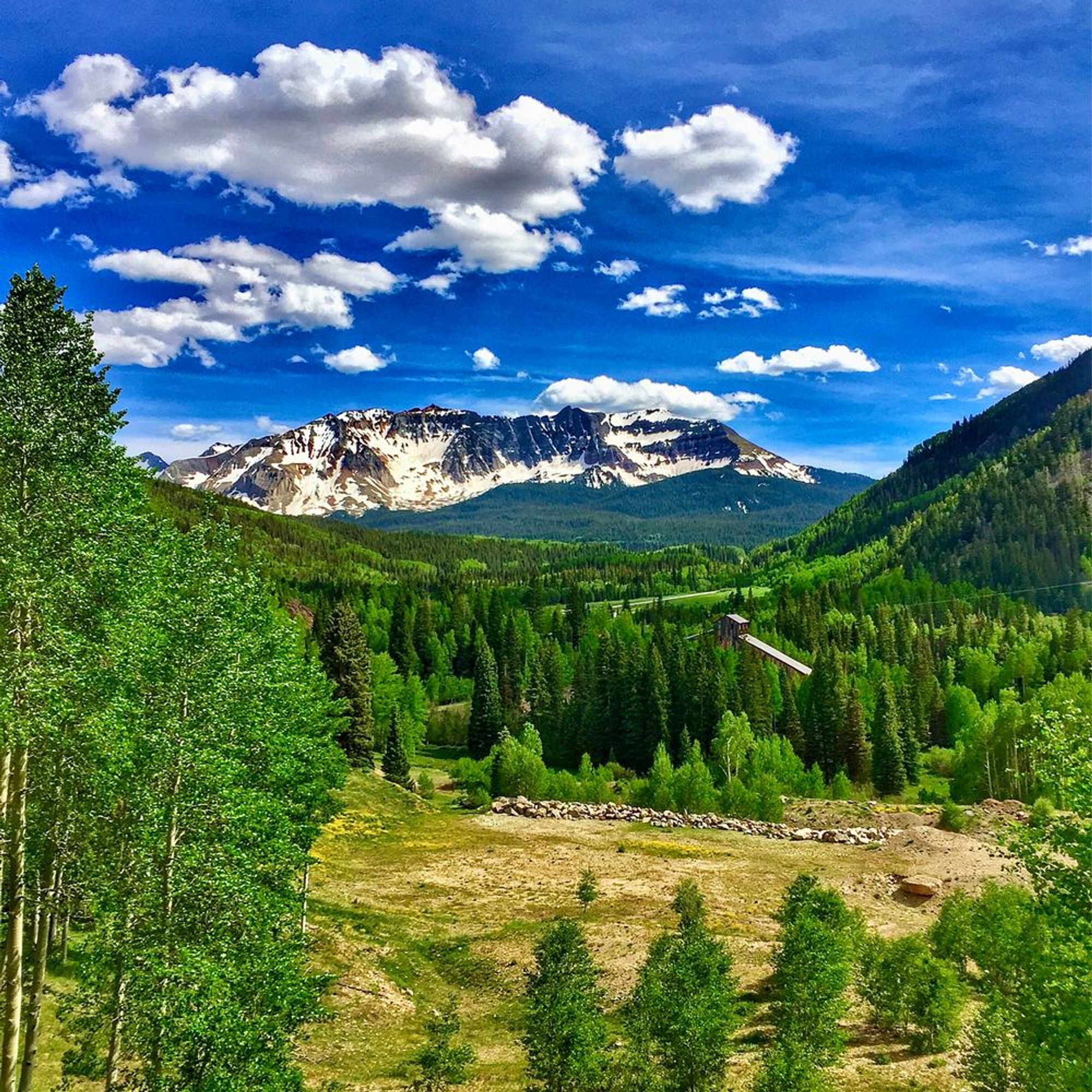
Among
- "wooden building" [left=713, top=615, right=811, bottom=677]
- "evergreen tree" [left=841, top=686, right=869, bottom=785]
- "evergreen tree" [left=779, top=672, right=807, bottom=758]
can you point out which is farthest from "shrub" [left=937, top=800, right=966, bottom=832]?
"wooden building" [left=713, top=615, right=811, bottom=677]

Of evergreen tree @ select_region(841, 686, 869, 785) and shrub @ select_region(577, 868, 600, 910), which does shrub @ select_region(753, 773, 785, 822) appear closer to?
evergreen tree @ select_region(841, 686, 869, 785)

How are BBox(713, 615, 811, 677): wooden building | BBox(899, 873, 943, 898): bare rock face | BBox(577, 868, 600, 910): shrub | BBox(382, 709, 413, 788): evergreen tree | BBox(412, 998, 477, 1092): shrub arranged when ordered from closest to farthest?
BBox(412, 998, 477, 1092): shrub
BBox(577, 868, 600, 910): shrub
BBox(899, 873, 943, 898): bare rock face
BBox(382, 709, 413, 788): evergreen tree
BBox(713, 615, 811, 677): wooden building

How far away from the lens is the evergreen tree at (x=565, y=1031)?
22.1 meters

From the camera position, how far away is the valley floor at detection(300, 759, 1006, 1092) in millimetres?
30672

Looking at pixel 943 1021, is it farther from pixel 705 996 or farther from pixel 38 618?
pixel 38 618

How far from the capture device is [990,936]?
33.2 metres

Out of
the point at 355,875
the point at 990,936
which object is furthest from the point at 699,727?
the point at 990,936

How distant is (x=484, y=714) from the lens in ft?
388

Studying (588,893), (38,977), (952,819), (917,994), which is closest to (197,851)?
(38,977)

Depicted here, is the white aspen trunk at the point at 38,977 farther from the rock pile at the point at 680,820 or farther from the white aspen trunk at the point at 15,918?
the rock pile at the point at 680,820

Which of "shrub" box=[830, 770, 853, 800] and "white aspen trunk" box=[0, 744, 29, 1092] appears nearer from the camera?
"white aspen trunk" box=[0, 744, 29, 1092]

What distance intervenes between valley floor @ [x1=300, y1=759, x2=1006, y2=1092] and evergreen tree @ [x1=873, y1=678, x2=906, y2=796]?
20.3m

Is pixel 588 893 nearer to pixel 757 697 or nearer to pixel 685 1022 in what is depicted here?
pixel 685 1022

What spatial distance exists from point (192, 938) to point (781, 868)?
171 ft
